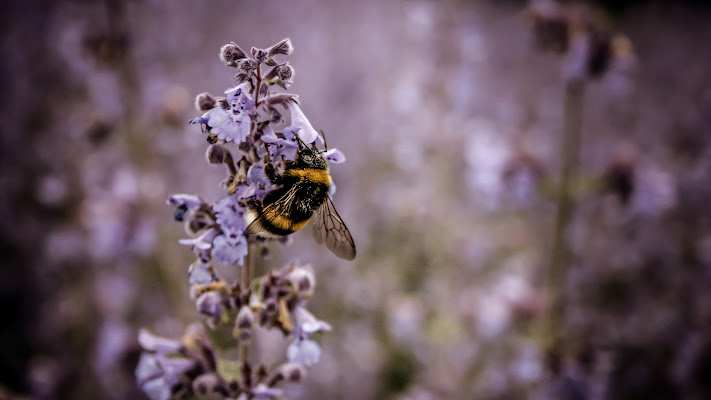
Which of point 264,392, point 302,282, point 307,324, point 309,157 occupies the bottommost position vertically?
point 264,392

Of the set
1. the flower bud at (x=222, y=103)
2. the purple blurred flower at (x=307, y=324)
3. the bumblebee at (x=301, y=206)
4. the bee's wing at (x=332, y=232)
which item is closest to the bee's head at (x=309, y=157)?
the bumblebee at (x=301, y=206)

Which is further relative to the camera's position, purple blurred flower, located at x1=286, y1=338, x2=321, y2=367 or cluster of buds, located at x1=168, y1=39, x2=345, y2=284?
purple blurred flower, located at x1=286, y1=338, x2=321, y2=367

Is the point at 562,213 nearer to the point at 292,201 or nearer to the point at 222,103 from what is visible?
the point at 292,201

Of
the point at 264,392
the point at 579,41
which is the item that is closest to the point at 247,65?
the point at 264,392

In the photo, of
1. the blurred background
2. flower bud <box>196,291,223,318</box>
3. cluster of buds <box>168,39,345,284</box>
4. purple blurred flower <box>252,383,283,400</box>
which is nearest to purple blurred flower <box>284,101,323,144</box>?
cluster of buds <box>168,39,345,284</box>

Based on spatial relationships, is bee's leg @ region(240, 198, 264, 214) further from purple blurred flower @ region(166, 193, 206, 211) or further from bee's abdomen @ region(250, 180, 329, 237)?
purple blurred flower @ region(166, 193, 206, 211)

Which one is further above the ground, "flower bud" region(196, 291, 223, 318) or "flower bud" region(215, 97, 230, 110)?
"flower bud" region(215, 97, 230, 110)
